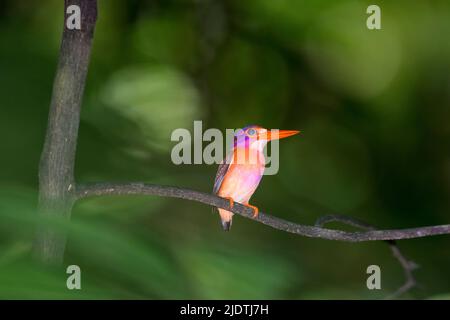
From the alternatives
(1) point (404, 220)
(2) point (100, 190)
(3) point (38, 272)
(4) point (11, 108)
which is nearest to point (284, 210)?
(1) point (404, 220)

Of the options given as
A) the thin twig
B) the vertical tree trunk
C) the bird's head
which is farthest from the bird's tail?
the vertical tree trunk

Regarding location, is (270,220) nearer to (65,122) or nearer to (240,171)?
(65,122)

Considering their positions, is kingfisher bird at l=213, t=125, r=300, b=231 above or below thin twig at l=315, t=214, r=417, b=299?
above

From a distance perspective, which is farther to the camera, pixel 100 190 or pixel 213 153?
pixel 213 153

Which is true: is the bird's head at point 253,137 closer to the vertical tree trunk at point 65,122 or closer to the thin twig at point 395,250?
the thin twig at point 395,250

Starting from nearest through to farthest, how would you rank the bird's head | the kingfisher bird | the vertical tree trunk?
1. the vertical tree trunk
2. the bird's head
3. the kingfisher bird

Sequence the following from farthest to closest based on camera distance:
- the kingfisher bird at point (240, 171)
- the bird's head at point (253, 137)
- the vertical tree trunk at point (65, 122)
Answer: the kingfisher bird at point (240, 171)
the bird's head at point (253, 137)
the vertical tree trunk at point (65, 122)

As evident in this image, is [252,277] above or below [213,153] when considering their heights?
below

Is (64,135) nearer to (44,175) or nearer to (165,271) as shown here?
(44,175)

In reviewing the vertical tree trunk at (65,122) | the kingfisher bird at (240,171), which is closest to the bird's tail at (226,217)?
the kingfisher bird at (240,171)

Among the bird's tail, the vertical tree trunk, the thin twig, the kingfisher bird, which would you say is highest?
the kingfisher bird

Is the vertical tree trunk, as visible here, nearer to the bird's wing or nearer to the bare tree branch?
the bare tree branch
